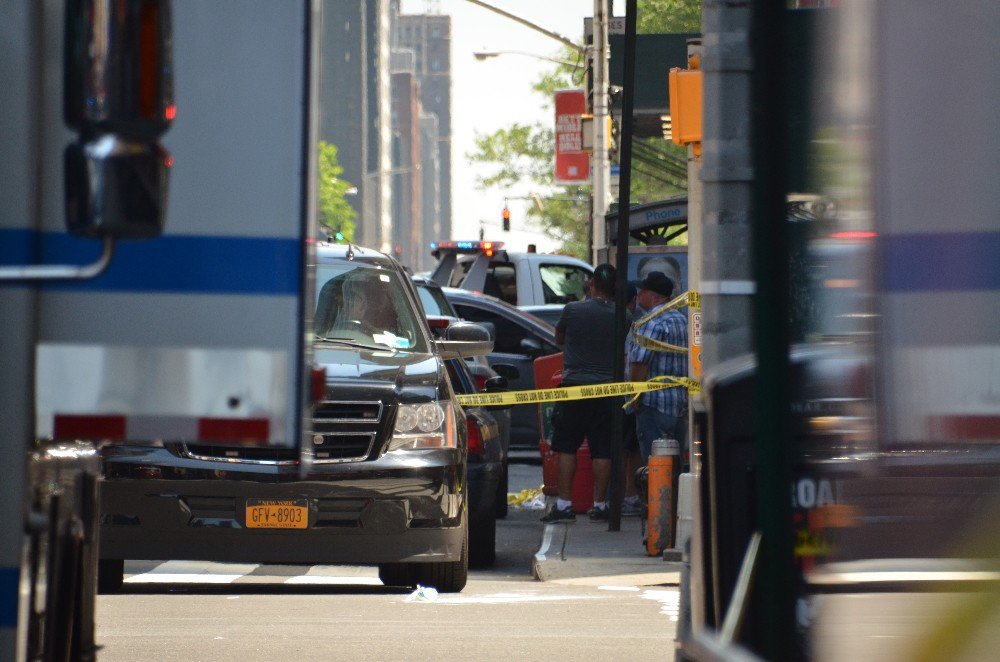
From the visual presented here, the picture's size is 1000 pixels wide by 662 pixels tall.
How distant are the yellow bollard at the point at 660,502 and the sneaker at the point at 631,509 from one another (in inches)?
102

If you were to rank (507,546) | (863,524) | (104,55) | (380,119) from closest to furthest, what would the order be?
1. (104,55)
2. (863,524)
3. (507,546)
4. (380,119)

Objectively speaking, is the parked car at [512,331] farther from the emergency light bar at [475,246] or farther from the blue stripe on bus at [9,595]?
Answer: the blue stripe on bus at [9,595]

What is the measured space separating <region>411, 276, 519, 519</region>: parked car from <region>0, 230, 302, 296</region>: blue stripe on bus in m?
8.26

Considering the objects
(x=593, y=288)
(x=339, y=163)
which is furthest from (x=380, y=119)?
(x=593, y=288)

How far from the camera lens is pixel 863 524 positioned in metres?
3.15

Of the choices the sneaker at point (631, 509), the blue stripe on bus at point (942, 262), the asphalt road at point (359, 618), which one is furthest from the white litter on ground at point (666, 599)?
the blue stripe on bus at point (942, 262)

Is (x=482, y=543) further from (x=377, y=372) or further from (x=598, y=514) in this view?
(x=598, y=514)

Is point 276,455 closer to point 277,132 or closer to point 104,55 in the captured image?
point 277,132

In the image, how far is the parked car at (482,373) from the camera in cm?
1223

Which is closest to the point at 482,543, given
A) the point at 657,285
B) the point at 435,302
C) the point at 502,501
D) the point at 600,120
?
the point at 657,285

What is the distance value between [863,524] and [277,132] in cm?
134

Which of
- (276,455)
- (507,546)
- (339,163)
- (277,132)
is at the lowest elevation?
(507,546)

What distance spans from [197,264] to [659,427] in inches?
372

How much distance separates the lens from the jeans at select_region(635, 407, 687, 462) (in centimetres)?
1247
